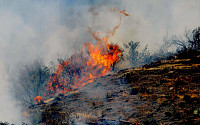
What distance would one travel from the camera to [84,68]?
1398 inches

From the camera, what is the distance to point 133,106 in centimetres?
1073

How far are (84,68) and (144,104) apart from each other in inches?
1027

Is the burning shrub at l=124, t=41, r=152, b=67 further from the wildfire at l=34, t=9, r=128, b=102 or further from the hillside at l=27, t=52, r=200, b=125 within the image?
the hillside at l=27, t=52, r=200, b=125

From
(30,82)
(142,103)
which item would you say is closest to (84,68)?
(30,82)

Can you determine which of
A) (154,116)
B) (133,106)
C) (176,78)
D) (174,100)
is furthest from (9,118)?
(176,78)

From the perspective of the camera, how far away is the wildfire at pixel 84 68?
3244cm

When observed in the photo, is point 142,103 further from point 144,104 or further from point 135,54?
point 135,54

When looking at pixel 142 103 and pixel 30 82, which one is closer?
pixel 142 103

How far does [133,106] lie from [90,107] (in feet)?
13.9

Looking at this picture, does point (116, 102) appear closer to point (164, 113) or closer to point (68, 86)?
point (164, 113)

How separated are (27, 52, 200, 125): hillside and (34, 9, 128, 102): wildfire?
15062 mm

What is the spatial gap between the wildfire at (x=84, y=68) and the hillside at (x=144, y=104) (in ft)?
49.4

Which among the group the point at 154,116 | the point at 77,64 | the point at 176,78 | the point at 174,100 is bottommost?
the point at 154,116

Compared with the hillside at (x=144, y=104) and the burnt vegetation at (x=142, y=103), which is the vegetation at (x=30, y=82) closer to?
the burnt vegetation at (x=142, y=103)
